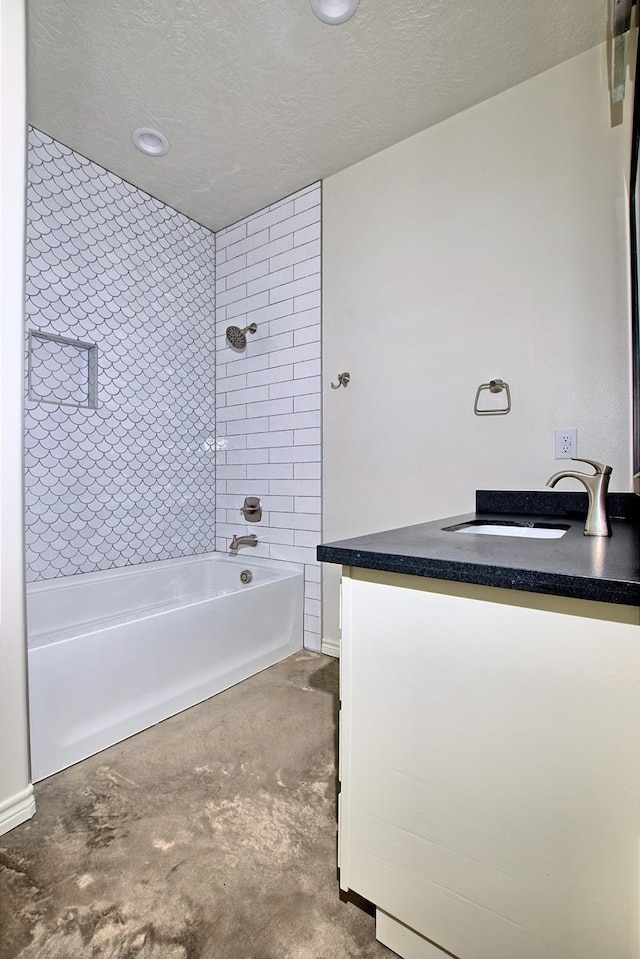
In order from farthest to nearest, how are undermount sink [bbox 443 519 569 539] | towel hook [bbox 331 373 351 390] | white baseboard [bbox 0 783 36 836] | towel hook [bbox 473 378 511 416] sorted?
towel hook [bbox 331 373 351 390]
towel hook [bbox 473 378 511 416]
undermount sink [bbox 443 519 569 539]
white baseboard [bbox 0 783 36 836]

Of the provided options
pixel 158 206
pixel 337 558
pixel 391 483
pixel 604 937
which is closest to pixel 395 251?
pixel 391 483

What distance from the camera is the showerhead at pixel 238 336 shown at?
2.88 meters

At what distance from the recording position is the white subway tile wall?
8.72ft

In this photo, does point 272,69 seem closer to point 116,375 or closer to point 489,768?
point 116,375

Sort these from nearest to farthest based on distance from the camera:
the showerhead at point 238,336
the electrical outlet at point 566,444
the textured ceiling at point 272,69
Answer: the textured ceiling at point 272,69
the electrical outlet at point 566,444
the showerhead at point 238,336

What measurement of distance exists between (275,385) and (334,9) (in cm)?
170

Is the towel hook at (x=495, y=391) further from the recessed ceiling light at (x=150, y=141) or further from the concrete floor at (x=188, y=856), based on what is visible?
the recessed ceiling light at (x=150, y=141)

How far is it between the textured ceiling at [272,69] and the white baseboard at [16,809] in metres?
2.72

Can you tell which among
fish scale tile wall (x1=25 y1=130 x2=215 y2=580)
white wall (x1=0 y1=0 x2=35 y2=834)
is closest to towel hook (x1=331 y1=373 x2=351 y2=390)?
fish scale tile wall (x1=25 y1=130 x2=215 y2=580)

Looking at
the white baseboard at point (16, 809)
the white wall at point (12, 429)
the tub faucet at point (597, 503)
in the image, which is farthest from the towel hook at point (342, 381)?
the white baseboard at point (16, 809)

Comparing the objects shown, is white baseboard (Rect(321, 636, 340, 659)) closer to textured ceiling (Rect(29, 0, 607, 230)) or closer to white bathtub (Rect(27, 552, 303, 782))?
white bathtub (Rect(27, 552, 303, 782))

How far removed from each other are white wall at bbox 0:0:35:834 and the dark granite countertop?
3.29 feet

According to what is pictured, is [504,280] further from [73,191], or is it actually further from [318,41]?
[73,191]

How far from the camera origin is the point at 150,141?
7.50ft
